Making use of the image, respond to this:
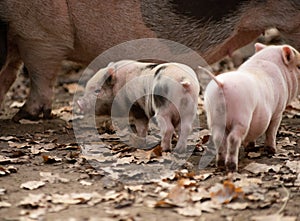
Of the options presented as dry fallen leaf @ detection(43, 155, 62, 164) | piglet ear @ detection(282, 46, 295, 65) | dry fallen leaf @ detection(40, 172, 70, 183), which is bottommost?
dry fallen leaf @ detection(40, 172, 70, 183)

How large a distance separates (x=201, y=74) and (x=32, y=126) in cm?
328

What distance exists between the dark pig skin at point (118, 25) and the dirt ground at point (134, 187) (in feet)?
2.91

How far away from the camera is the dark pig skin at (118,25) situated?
581 centimetres

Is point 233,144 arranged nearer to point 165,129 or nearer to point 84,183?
point 165,129

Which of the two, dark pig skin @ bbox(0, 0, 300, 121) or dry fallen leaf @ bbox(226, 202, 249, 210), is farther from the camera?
dark pig skin @ bbox(0, 0, 300, 121)

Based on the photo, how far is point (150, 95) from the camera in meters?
4.72

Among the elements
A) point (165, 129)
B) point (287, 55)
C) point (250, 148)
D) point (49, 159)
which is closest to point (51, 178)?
point (49, 159)

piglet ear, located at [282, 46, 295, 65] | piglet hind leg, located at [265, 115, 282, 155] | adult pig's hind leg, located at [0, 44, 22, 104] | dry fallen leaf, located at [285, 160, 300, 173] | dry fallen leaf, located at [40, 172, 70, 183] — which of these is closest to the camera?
dry fallen leaf, located at [40, 172, 70, 183]

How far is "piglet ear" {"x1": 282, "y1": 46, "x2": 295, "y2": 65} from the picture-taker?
185 inches

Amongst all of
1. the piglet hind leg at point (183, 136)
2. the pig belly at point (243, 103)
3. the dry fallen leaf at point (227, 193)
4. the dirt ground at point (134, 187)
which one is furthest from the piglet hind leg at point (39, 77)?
the dry fallen leaf at point (227, 193)

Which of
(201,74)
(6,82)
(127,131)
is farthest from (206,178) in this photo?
(201,74)

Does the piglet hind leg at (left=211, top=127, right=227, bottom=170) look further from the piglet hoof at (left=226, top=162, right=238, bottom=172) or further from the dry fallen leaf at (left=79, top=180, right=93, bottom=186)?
the dry fallen leaf at (left=79, top=180, right=93, bottom=186)

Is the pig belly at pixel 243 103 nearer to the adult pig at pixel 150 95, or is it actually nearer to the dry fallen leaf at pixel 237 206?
the adult pig at pixel 150 95

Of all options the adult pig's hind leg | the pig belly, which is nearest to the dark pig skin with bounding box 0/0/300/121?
the adult pig's hind leg
